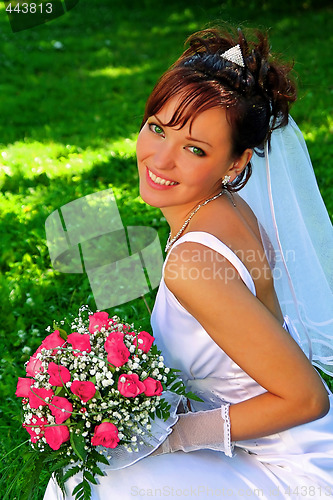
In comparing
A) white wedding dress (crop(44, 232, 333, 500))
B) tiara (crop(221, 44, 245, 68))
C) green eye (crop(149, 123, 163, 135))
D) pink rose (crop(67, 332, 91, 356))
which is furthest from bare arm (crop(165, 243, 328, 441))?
tiara (crop(221, 44, 245, 68))

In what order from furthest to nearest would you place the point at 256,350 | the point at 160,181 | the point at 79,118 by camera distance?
the point at 79,118, the point at 160,181, the point at 256,350

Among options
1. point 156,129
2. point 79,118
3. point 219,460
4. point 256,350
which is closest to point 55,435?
point 219,460

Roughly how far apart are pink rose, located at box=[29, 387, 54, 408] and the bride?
32 cm

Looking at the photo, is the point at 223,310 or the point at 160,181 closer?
the point at 223,310

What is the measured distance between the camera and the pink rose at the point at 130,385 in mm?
1989

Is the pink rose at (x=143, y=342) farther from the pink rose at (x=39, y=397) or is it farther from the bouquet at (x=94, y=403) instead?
the pink rose at (x=39, y=397)

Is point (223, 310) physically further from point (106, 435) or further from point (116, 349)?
point (106, 435)

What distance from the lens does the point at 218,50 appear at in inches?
93.9

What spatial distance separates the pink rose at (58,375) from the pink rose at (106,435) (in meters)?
0.19

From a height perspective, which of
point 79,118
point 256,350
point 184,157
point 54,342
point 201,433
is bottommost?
point 79,118

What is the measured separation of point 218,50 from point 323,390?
1.31m

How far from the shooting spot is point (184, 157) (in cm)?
232

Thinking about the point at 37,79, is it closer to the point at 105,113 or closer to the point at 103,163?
the point at 105,113

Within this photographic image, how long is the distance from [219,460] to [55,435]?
0.59m
